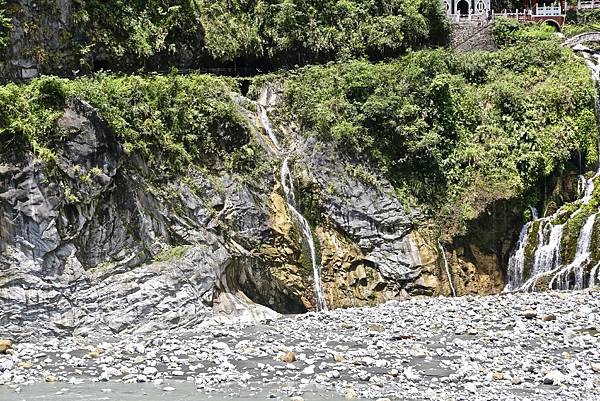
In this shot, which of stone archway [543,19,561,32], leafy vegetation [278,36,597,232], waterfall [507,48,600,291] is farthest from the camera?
stone archway [543,19,561,32]

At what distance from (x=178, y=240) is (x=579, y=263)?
38.1 feet

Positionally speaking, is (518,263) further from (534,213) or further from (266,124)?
(266,124)

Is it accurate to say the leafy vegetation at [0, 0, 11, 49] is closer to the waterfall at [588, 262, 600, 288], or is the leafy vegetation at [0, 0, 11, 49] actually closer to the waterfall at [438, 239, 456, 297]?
the waterfall at [438, 239, 456, 297]

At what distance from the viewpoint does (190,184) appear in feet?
61.4

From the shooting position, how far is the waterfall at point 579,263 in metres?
19.5

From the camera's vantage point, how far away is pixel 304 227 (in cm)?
1998

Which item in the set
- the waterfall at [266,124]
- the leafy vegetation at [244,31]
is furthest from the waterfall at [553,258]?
the leafy vegetation at [244,31]

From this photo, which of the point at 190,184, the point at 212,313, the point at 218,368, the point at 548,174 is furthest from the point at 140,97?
the point at 548,174

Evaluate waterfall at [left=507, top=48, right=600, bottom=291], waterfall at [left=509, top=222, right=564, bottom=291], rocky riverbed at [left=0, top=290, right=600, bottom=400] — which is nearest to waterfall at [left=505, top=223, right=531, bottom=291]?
waterfall at [left=507, top=48, right=600, bottom=291]

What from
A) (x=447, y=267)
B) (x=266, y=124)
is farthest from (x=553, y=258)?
(x=266, y=124)

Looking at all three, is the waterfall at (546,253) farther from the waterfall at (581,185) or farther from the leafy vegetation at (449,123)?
the waterfall at (581,185)

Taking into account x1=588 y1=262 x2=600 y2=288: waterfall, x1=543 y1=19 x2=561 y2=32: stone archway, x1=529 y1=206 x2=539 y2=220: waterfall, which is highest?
x1=543 y1=19 x2=561 y2=32: stone archway

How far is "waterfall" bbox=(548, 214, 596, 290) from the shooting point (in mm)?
19531

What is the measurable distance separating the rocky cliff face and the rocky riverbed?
94cm
